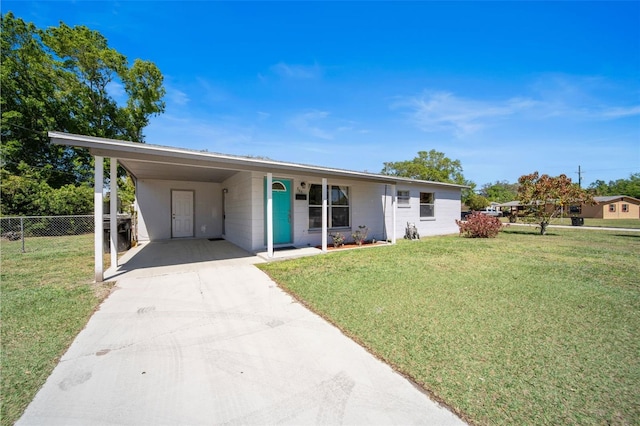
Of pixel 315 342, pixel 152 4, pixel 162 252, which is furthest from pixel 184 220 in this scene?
pixel 315 342

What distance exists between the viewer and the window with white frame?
1213 centimetres

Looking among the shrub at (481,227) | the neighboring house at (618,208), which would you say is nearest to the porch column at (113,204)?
the shrub at (481,227)

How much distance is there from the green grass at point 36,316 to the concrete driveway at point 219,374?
0.13 m

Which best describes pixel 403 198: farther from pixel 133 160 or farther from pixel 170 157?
pixel 133 160

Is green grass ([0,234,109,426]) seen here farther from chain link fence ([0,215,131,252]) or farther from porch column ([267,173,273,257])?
chain link fence ([0,215,131,252])

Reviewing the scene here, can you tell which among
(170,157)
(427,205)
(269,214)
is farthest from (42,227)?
(427,205)

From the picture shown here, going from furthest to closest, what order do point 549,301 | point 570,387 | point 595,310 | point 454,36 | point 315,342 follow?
point 454,36 < point 549,301 < point 595,310 < point 315,342 < point 570,387

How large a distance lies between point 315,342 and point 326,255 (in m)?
4.97

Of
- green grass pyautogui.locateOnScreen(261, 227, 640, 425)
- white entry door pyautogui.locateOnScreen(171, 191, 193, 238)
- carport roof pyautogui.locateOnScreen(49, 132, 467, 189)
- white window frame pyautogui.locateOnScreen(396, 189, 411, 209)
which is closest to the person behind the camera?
green grass pyautogui.locateOnScreen(261, 227, 640, 425)

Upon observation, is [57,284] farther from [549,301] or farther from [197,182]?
[549,301]

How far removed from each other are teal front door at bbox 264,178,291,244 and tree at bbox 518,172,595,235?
42.0 ft

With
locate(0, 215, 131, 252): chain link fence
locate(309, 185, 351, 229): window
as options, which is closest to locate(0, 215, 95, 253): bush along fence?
locate(0, 215, 131, 252): chain link fence

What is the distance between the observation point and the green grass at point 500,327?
2016 millimetres

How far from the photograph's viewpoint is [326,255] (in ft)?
25.9
